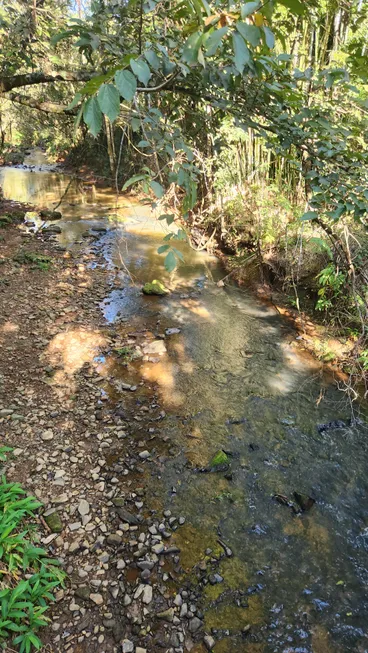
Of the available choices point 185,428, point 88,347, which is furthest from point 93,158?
point 185,428

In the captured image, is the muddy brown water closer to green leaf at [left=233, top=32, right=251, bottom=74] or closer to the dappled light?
the dappled light

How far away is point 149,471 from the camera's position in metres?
3.92

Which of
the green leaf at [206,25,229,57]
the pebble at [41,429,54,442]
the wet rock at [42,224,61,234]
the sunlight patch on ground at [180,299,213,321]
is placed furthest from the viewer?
the wet rock at [42,224,61,234]

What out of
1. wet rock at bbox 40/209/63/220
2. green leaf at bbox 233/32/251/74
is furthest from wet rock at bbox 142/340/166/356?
wet rock at bbox 40/209/63/220

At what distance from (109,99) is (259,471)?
3.85 meters

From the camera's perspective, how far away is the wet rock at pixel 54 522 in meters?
3.14

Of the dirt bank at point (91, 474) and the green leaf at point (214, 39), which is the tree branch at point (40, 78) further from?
the green leaf at point (214, 39)

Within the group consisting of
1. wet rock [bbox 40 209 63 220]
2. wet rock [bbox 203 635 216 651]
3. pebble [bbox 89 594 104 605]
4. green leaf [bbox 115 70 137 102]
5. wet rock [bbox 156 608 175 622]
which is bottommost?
wet rock [bbox 203 635 216 651]

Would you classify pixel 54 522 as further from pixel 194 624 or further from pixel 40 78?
pixel 40 78

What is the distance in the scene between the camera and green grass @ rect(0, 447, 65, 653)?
2.29m

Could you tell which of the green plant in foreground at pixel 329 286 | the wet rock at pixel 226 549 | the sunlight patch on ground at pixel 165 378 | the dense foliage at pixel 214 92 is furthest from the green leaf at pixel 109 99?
the green plant in foreground at pixel 329 286

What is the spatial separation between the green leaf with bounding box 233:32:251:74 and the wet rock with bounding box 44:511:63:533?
342cm

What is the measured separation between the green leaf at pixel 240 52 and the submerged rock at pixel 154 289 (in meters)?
6.77

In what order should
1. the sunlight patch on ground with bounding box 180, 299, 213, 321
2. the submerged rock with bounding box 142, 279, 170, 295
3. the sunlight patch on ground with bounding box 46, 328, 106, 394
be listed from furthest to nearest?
the submerged rock with bounding box 142, 279, 170, 295
the sunlight patch on ground with bounding box 180, 299, 213, 321
the sunlight patch on ground with bounding box 46, 328, 106, 394
